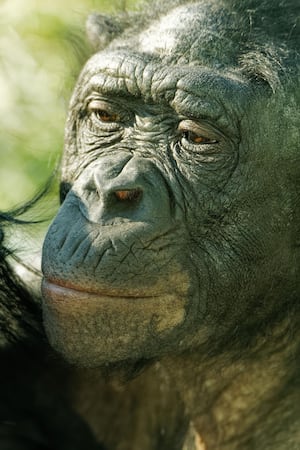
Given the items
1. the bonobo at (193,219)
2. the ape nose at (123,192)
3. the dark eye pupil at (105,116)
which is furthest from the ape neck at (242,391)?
the dark eye pupil at (105,116)

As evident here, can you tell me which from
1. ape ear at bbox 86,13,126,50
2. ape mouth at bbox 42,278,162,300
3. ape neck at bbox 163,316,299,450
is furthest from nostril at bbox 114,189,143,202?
ape ear at bbox 86,13,126,50

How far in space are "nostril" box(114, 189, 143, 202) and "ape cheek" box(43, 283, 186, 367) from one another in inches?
19.8

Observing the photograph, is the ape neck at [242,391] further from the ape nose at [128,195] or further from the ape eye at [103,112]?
the ape eye at [103,112]

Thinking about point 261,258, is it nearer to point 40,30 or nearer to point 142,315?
point 142,315

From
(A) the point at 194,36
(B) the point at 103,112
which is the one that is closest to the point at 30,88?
(B) the point at 103,112

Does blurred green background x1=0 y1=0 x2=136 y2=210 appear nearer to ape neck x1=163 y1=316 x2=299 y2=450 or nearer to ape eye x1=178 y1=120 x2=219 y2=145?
ape eye x1=178 y1=120 x2=219 y2=145

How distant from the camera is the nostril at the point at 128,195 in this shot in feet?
Result: 16.1

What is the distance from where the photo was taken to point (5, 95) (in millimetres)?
Result: 9609

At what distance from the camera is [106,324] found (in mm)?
4930

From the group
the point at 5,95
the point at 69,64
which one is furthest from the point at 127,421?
the point at 5,95

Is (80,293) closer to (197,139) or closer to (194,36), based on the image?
(197,139)

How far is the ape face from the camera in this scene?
4.89 m

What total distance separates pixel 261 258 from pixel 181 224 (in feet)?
1.81

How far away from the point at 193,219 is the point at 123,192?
0.49 m
